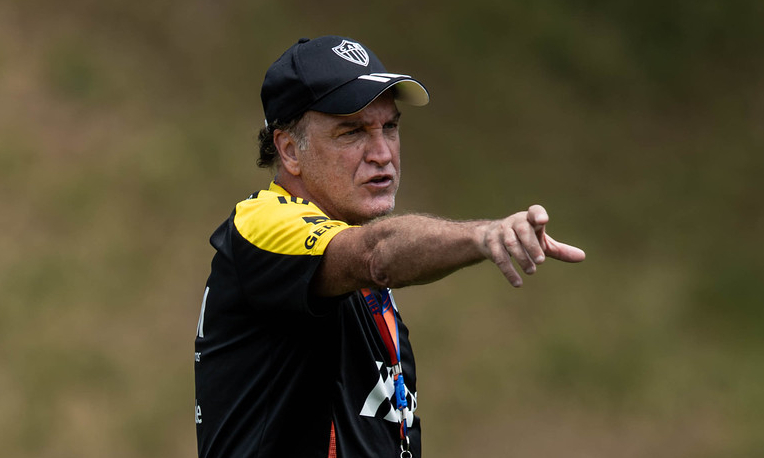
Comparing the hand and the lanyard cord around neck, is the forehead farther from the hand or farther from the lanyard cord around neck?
the hand

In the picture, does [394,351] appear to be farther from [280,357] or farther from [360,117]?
[360,117]

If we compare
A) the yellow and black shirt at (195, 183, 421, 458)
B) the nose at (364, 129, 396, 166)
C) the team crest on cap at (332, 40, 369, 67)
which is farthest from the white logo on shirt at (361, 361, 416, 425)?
the team crest on cap at (332, 40, 369, 67)

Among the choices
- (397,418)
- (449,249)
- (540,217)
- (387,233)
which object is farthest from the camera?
(397,418)

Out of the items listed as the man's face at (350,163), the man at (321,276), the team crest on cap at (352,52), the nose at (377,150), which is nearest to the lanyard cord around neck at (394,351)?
the man at (321,276)

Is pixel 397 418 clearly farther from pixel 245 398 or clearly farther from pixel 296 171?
pixel 296 171

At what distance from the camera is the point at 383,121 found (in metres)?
3.21

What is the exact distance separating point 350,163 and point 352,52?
0.35 metres

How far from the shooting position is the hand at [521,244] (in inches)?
83.7

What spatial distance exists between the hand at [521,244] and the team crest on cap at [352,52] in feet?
3.53

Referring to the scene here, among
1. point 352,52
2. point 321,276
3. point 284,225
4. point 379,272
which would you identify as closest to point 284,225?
point 284,225

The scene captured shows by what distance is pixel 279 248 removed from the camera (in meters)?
2.71

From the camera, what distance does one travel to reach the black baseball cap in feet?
10.1

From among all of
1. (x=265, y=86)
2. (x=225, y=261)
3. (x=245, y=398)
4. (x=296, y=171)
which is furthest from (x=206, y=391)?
(x=265, y=86)

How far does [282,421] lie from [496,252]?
3.18 ft
